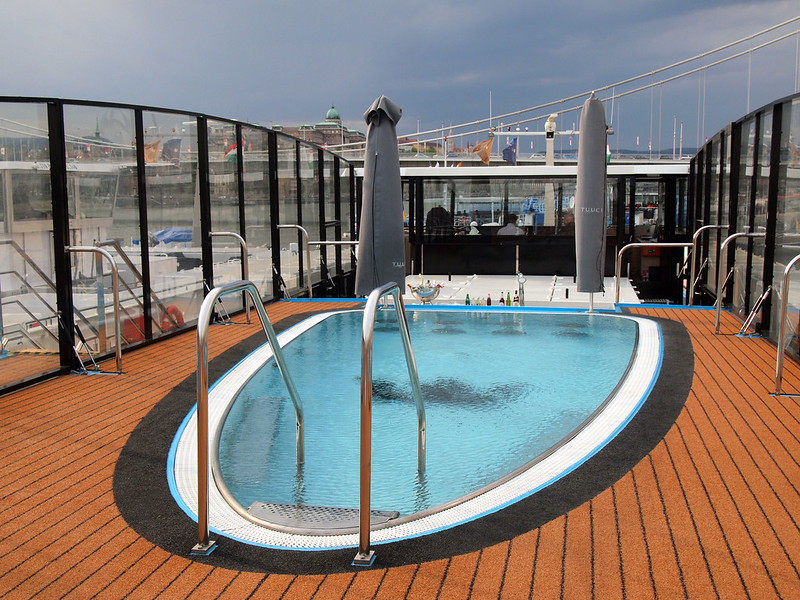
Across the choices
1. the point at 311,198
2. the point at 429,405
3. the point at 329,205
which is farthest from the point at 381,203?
the point at 329,205

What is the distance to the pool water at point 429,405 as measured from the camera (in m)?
3.21

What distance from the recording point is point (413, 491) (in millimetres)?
3137

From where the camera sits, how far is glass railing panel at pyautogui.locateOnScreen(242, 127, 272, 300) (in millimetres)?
7234

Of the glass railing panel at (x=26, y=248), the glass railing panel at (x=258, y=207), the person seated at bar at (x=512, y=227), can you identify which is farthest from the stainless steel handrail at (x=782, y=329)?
the person seated at bar at (x=512, y=227)

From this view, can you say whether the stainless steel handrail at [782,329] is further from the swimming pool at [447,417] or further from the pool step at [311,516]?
the pool step at [311,516]

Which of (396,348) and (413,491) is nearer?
(413,491)

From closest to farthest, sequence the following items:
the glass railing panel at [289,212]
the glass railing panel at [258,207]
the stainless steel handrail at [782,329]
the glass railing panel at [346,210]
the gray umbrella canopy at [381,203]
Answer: the stainless steel handrail at [782,329], the gray umbrella canopy at [381,203], the glass railing panel at [258,207], the glass railing panel at [289,212], the glass railing panel at [346,210]

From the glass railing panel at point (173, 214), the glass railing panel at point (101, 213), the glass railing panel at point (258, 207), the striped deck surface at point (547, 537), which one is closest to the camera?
the striped deck surface at point (547, 537)

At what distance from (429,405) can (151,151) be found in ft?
9.97

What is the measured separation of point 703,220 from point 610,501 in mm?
7185

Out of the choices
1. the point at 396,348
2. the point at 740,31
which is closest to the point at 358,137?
the point at 740,31

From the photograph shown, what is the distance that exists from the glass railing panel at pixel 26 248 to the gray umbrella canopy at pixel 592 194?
4.31 meters

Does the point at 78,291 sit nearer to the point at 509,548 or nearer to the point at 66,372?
the point at 66,372

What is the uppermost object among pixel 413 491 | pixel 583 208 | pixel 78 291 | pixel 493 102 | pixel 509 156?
pixel 493 102
